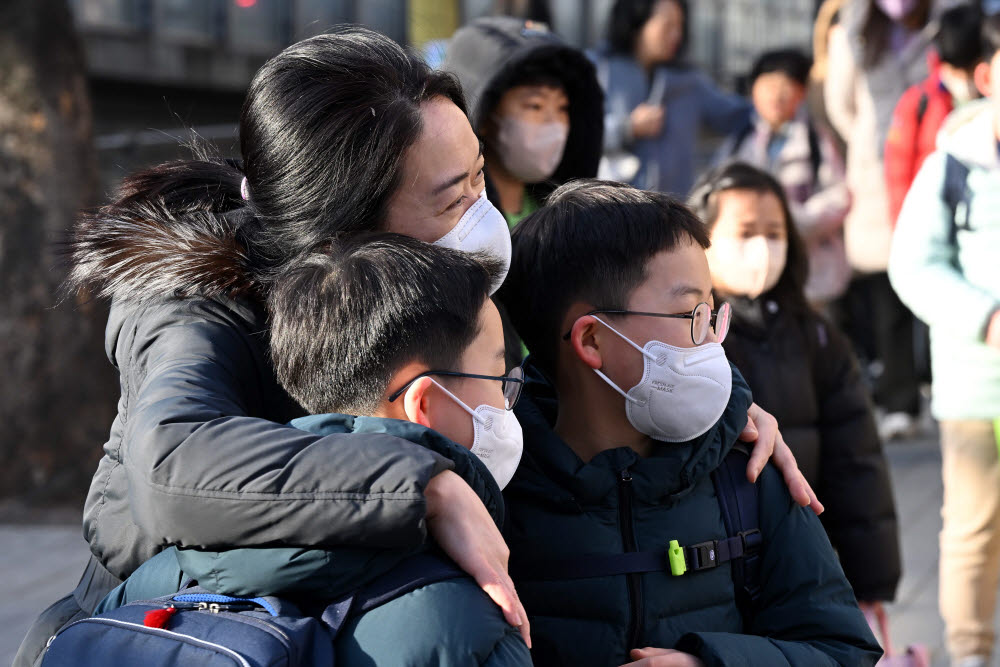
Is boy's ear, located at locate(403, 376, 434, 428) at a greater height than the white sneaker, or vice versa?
boy's ear, located at locate(403, 376, 434, 428)

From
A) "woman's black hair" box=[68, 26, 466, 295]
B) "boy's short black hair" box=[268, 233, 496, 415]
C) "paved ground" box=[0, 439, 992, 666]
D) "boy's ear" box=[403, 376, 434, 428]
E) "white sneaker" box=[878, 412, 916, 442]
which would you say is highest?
"woman's black hair" box=[68, 26, 466, 295]

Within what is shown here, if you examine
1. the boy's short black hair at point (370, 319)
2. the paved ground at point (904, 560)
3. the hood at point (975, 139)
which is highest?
the boy's short black hair at point (370, 319)

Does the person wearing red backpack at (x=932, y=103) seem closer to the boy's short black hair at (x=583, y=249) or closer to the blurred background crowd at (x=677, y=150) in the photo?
the blurred background crowd at (x=677, y=150)

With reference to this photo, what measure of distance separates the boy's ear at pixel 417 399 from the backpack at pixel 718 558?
398 mm

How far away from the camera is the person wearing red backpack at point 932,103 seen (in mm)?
5891

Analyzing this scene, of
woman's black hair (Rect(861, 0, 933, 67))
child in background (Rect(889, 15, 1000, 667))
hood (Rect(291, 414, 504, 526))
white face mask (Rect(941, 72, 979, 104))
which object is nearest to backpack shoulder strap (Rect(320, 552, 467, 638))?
hood (Rect(291, 414, 504, 526))

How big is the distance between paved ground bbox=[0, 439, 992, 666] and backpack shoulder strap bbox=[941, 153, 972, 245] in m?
1.48

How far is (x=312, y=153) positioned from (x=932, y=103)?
464 cm

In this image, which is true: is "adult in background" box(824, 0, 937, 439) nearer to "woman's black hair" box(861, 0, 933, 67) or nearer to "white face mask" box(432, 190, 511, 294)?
"woman's black hair" box(861, 0, 933, 67)

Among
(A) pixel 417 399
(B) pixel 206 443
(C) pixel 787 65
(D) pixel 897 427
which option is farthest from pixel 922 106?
(B) pixel 206 443

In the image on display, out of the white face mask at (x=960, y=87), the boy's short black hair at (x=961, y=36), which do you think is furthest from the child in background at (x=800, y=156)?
the boy's short black hair at (x=961, y=36)

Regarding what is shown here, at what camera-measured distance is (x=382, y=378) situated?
192 cm

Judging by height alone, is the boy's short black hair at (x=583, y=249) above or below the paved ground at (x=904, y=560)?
above

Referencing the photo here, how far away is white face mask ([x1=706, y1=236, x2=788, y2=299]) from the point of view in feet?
11.9
